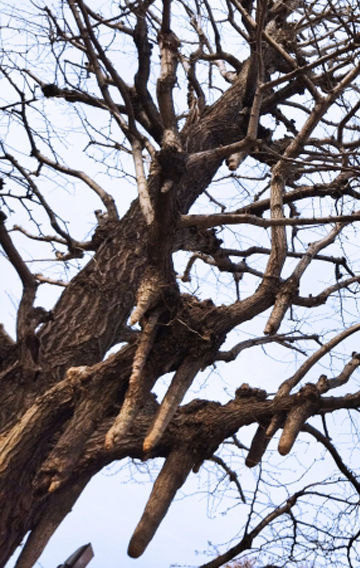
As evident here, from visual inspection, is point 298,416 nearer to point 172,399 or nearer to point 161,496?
point 172,399

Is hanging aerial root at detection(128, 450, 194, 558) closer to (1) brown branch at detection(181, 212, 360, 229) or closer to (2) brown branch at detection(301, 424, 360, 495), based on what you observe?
(2) brown branch at detection(301, 424, 360, 495)

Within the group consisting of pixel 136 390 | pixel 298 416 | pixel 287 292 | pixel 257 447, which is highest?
pixel 287 292

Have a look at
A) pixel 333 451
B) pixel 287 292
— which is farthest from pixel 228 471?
pixel 287 292

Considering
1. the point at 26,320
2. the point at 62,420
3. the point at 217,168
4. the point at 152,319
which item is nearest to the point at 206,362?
the point at 152,319

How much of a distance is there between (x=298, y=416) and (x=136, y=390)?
120 cm

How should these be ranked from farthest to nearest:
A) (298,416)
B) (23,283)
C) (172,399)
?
(23,283) → (298,416) → (172,399)

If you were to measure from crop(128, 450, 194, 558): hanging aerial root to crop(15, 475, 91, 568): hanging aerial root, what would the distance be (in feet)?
1.69

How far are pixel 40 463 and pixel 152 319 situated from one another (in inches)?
47.3

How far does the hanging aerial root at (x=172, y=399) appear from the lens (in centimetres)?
404

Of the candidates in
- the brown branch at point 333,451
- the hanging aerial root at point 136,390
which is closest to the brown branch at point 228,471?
the brown branch at point 333,451

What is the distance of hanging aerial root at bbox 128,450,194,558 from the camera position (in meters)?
4.07

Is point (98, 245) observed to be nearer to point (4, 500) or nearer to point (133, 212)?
point (133, 212)

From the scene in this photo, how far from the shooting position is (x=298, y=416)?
14.7 feet

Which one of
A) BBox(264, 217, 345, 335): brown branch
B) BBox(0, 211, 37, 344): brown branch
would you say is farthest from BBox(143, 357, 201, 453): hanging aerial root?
BBox(0, 211, 37, 344): brown branch
